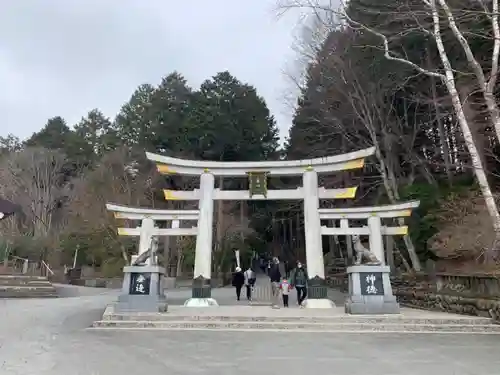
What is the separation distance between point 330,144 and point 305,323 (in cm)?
1786

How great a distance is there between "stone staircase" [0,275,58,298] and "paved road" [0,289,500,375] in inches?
465

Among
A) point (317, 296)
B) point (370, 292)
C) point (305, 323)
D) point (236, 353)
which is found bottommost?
point (236, 353)

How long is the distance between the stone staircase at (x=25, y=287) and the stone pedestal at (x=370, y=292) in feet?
52.3

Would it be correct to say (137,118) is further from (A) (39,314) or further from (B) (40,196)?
(A) (39,314)

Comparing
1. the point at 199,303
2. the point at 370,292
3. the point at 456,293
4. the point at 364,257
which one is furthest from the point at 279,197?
the point at 456,293

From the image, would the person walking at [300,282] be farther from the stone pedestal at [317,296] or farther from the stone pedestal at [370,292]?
the stone pedestal at [370,292]

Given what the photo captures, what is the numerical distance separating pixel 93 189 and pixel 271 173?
19290 millimetres

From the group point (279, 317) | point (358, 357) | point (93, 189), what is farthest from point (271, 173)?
point (93, 189)

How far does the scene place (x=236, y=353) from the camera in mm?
7180

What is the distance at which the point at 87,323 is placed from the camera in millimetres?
11312

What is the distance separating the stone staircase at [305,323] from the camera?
10.2 meters

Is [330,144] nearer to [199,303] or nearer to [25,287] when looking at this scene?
[199,303]

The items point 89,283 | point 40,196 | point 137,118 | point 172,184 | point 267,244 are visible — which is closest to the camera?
point 89,283

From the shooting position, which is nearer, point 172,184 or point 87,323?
point 87,323
